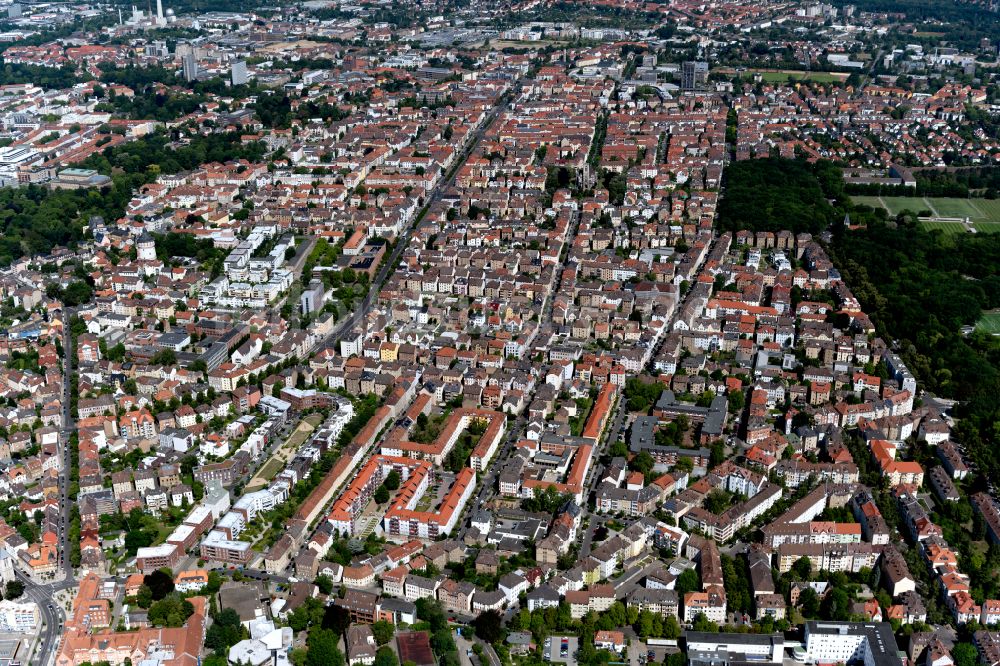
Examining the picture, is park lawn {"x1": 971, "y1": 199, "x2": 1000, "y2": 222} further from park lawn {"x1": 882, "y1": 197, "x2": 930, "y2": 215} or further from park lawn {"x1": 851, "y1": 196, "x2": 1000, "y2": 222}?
park lawn {"x1": 882, "y1": 197, "x2": 930, "y2": 215}

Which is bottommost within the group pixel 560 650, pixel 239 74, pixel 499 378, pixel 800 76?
pixel 560 650

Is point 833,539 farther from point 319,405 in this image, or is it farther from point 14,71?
point 14,71

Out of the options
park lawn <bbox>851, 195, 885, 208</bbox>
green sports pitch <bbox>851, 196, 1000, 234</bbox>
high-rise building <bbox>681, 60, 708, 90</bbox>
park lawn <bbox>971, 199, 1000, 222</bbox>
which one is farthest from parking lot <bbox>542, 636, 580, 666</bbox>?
high-rise building <bbox>681, 60, 708, 90</bbox>

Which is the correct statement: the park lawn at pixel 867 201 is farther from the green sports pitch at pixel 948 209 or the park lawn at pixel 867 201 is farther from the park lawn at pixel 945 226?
the park lawn at pixel 945 226

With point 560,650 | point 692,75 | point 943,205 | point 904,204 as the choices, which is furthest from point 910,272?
point 692,75

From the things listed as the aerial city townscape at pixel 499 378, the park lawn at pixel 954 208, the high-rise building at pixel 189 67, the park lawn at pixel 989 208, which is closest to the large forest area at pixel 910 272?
the aerial city townscape at pixel 499 378

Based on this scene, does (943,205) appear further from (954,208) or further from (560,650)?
(560,650)
